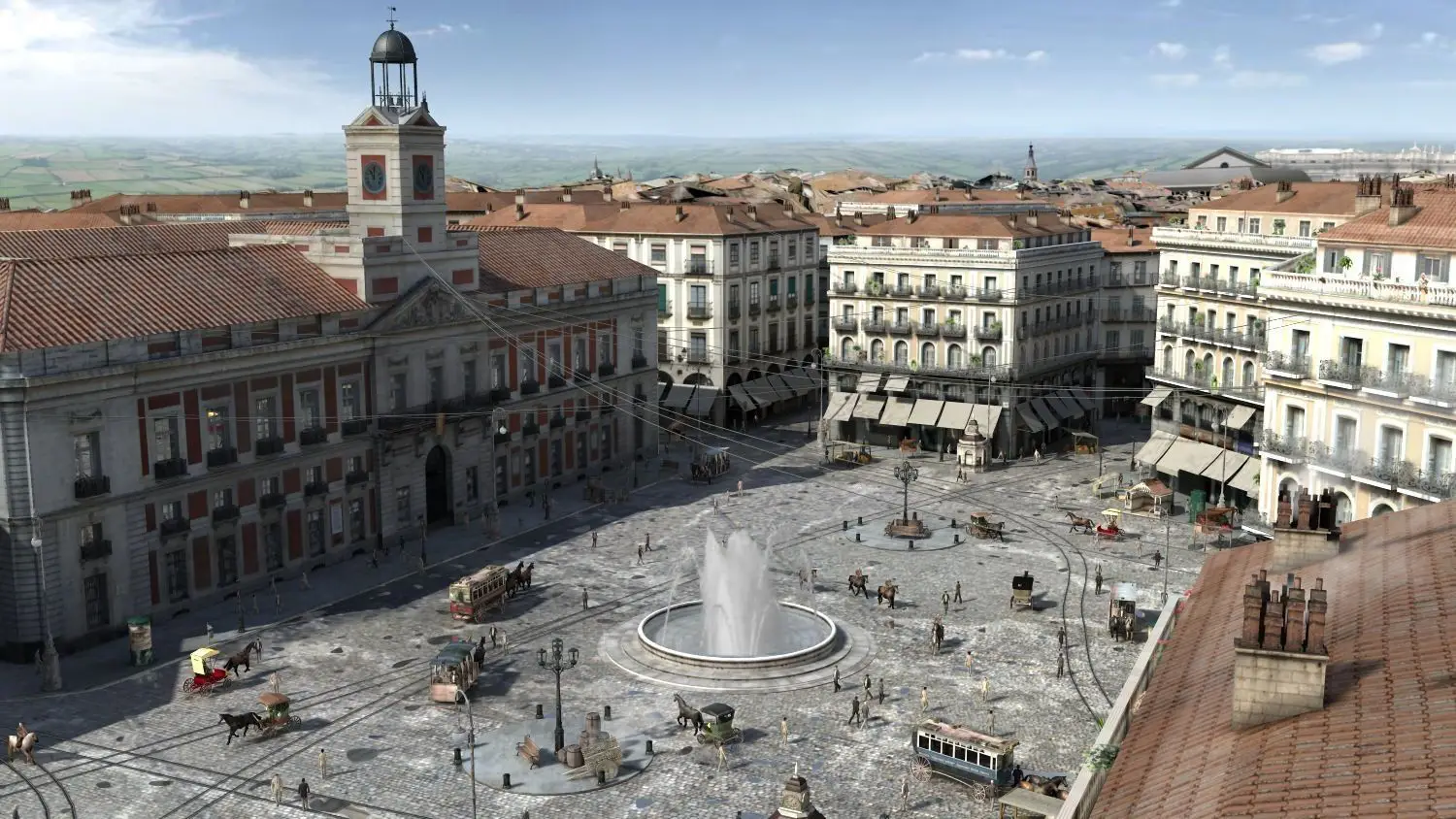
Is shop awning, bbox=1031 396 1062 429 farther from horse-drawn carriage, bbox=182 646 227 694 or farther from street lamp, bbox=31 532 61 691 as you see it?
street lamp, bbox=31 532 61 691

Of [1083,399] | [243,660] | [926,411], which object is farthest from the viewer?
[1083,399]

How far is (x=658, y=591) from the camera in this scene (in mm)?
54594

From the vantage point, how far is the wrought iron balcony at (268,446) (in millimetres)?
54375

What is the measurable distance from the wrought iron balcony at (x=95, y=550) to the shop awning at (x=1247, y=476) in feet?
162

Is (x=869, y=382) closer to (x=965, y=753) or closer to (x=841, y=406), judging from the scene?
(x=841, y=406)

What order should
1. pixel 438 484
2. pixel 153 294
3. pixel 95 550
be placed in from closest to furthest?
pixel 95 550, pixel 153 294, pixel 438 484

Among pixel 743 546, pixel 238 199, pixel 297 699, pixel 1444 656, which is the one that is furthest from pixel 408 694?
pixel 238 199

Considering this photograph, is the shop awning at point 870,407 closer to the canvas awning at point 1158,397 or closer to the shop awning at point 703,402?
the shop awning at point 703,402

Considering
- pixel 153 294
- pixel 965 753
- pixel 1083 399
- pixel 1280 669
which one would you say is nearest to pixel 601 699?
pixel 965 753

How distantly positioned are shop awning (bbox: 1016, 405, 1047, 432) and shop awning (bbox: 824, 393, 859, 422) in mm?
10128

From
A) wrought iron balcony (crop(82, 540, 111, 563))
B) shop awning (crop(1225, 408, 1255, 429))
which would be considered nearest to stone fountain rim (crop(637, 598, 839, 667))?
wrought iron balcony (crop(82, 540, 111, 563))

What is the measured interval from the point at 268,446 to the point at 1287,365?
40.3 metres

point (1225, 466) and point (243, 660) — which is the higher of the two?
point (1225, 466)

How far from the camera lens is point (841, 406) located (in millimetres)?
86188
